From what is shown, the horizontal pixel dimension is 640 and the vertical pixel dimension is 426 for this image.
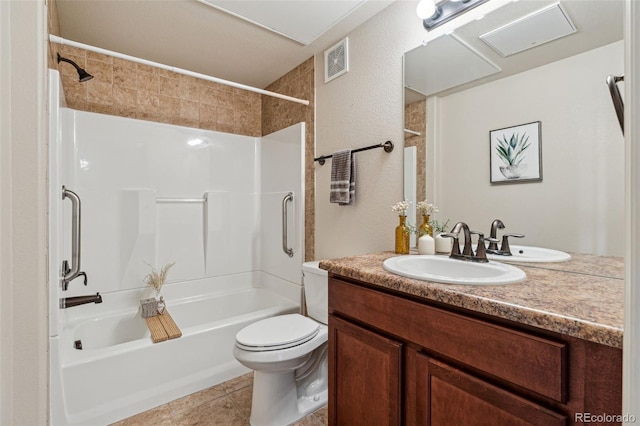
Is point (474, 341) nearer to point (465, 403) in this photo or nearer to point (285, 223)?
point (465, 403)

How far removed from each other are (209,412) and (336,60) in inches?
95.4

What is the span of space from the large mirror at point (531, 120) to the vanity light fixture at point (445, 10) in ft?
0.27

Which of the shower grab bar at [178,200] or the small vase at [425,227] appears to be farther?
the shower grab bar at [178,200]

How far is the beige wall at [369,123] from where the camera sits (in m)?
1.78

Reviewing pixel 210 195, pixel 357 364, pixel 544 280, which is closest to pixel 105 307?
pixel 210 195

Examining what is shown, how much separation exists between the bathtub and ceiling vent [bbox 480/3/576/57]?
212cm

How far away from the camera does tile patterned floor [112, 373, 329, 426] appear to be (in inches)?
66.6

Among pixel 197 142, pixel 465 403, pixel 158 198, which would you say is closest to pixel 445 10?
pixel 465 403

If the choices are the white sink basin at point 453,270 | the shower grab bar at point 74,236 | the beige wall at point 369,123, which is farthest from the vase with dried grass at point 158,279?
the white sink basin at point 453,270

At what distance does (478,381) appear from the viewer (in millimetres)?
833

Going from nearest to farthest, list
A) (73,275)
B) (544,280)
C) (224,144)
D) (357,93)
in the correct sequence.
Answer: (544,280) < (73,275) < (357,93) < (224,144)

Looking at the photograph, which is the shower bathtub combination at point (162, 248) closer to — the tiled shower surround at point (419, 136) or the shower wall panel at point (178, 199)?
the shower wall panel at point (178, 199)

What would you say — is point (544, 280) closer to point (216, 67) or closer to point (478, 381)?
point (478, 381)

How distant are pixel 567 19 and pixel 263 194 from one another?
2.46 metres
